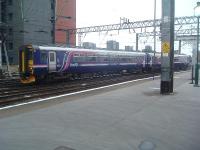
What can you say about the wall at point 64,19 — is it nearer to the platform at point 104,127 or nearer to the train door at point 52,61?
the train door at point 52,61

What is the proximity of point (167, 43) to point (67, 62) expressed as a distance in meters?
11.7

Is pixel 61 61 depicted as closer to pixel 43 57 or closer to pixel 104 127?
pixel 43 57

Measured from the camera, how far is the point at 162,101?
15055 mm

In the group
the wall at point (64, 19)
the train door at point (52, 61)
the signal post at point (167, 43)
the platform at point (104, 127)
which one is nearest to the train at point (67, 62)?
the train door at point (52, 61)

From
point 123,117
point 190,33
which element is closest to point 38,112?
point 123,117

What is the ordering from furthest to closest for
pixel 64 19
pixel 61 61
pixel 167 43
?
1. pixel 64 19
2. pixel 61 61
3. pixel 167 43

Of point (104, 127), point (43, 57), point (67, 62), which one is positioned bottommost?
point (104, 127)

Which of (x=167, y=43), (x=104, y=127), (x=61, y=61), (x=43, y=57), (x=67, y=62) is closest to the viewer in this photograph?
(x=104, y=127)

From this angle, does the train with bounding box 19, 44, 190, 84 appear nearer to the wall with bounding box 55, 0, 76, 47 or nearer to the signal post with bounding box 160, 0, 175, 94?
the signal post with bounding box 160, 0, 175, 94

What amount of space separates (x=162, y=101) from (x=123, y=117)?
4.47 metres

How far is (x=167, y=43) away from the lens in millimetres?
18109

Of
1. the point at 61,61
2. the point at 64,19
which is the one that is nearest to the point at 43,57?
the point at 61,61

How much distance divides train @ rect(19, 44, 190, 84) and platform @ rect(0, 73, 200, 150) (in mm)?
11430

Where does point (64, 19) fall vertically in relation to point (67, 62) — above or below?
above
